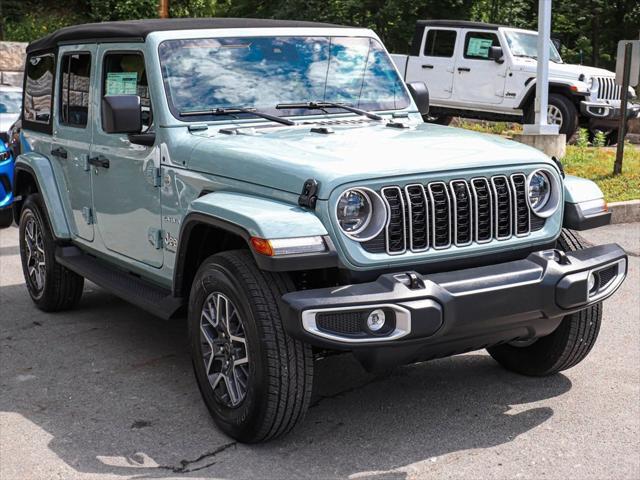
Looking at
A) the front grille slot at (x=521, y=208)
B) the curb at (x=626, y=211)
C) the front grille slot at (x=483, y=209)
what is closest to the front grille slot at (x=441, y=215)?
the front grille slot at (x=483, y=209)

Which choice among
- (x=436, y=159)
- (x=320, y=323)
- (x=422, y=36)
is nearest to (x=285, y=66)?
(x=436, y=159)

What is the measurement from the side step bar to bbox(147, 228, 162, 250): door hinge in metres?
0.25

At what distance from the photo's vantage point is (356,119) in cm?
538

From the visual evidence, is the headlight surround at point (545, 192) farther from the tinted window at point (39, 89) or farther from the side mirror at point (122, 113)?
the tinted window at point (39, 89)

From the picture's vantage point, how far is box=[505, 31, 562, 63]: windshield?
17.0m

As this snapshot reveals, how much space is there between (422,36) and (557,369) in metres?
14.1

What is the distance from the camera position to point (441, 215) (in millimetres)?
4301

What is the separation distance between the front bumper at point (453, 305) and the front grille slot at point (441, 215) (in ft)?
0.60

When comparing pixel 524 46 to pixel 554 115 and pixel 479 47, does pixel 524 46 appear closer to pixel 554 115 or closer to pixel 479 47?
pixel 479 47

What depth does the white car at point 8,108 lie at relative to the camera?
12070mm

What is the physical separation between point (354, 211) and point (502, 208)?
0.76 m

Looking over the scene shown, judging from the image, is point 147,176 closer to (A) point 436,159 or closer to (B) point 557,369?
(A) point 436,159

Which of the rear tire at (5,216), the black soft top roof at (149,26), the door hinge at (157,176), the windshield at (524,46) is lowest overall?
the rear tire at (5,216)

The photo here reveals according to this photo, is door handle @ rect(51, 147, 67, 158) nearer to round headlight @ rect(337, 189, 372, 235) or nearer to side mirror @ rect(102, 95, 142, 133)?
side mirror @ rect(102, 95, 142, 133)
